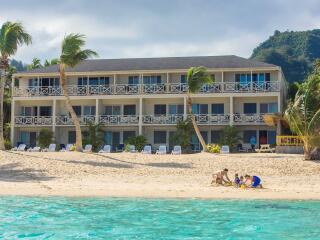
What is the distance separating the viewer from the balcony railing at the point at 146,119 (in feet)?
120

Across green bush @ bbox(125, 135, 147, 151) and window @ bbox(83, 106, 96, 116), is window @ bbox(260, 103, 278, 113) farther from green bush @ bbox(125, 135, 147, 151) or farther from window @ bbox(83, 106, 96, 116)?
window @ bbox(83, 106, 96, 116)

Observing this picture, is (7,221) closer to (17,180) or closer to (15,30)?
(17,180)

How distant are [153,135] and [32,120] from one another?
365 inches

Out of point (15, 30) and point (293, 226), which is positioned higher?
point (15, 30)

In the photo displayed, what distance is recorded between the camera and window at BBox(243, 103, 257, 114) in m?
38.1

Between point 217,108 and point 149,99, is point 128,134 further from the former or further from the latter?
point 217,108

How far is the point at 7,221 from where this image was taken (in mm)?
13812

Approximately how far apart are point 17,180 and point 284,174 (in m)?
11.6

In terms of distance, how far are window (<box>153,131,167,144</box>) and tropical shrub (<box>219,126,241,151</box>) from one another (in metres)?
5.27

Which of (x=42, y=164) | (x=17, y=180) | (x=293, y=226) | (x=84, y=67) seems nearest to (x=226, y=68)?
(x=84, y=67)

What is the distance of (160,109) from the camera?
1548 inches

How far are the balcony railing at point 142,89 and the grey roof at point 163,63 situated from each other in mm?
1455

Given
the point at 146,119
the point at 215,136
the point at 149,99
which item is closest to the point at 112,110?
the point at 149,99

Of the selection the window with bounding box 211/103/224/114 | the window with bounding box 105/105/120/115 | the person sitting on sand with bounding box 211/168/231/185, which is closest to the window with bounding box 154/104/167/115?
the window with bounding box 105/105/120/115
